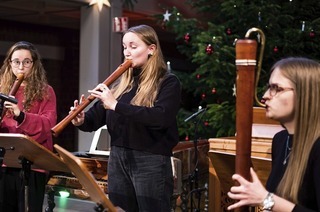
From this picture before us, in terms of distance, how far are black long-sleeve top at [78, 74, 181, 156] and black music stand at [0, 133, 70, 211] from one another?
0.36 m

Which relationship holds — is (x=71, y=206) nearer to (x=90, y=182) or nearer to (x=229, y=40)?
(x=229, y=40)

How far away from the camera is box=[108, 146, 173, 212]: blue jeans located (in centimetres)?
300

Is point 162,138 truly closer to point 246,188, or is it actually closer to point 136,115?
point 136,115

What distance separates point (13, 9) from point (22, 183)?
6317 millimetres

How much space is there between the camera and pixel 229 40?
7035 mm

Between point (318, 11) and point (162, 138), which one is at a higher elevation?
point (318, 11)

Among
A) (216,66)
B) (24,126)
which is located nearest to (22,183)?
(24,126)

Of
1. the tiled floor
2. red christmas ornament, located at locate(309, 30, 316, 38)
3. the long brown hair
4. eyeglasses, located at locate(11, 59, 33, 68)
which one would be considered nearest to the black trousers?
the long brown hair

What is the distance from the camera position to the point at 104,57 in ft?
28.2

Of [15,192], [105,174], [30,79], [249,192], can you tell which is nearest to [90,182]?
[249,192]

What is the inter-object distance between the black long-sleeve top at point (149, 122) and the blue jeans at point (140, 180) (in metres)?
0.05

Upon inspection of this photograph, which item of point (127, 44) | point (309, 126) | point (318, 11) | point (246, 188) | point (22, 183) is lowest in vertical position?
point (22, 183)

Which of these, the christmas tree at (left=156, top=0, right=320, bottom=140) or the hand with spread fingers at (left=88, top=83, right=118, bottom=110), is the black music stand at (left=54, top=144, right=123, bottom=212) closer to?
the hand with spread fingers at (left=88, top=83, right=118, bottom=110)

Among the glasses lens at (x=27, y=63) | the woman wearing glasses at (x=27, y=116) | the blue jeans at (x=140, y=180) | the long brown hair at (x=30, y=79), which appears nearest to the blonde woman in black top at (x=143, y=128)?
the blue jeans at (x=140, y=180)
